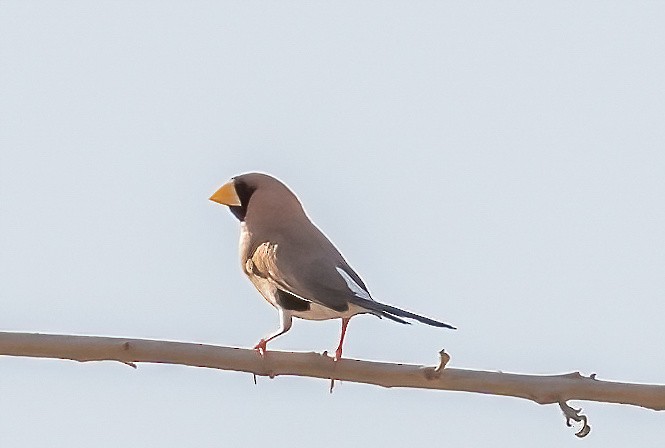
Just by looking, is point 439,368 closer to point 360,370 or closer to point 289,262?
point 360,370

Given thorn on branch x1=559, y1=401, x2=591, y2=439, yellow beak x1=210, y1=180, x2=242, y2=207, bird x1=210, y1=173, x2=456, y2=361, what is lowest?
thorn on branch x1=559, y1=401, x2=591, y2=439

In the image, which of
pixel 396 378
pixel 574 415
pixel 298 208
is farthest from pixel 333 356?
pixel 298 208

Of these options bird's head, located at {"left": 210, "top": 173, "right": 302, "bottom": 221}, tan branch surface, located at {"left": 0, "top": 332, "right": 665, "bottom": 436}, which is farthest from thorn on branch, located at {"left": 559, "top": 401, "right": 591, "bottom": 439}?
bird's head, located at {"left": 210, "top": 173, "right": 302, "bottom": 221}

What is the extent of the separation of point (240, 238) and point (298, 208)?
0.23 m

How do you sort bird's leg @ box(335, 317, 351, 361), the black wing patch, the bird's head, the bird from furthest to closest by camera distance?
the bird's head < the black wing patch < the bird < bird's leg @ box(335, 317, 351, 361)

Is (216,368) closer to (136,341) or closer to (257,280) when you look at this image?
(136,341)

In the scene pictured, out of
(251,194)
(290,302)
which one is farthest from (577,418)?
(251,194)

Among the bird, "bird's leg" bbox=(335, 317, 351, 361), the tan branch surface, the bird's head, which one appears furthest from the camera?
the bird's head

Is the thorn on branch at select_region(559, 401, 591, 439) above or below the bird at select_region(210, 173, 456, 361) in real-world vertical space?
below

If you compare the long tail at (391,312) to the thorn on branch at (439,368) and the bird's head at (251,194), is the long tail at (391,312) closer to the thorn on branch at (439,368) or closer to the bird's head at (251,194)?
the thorn on branch at (439,368)

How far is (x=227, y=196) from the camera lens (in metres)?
4.22

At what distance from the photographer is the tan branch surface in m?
2.82

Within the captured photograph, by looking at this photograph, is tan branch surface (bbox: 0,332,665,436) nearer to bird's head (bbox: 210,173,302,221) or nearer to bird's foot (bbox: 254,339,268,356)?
bird's foot (bbox: 254,339,268,356)

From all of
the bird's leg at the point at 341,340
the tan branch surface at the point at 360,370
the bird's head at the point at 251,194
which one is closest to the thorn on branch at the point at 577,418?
the tan branch surface at the point at 360,370
